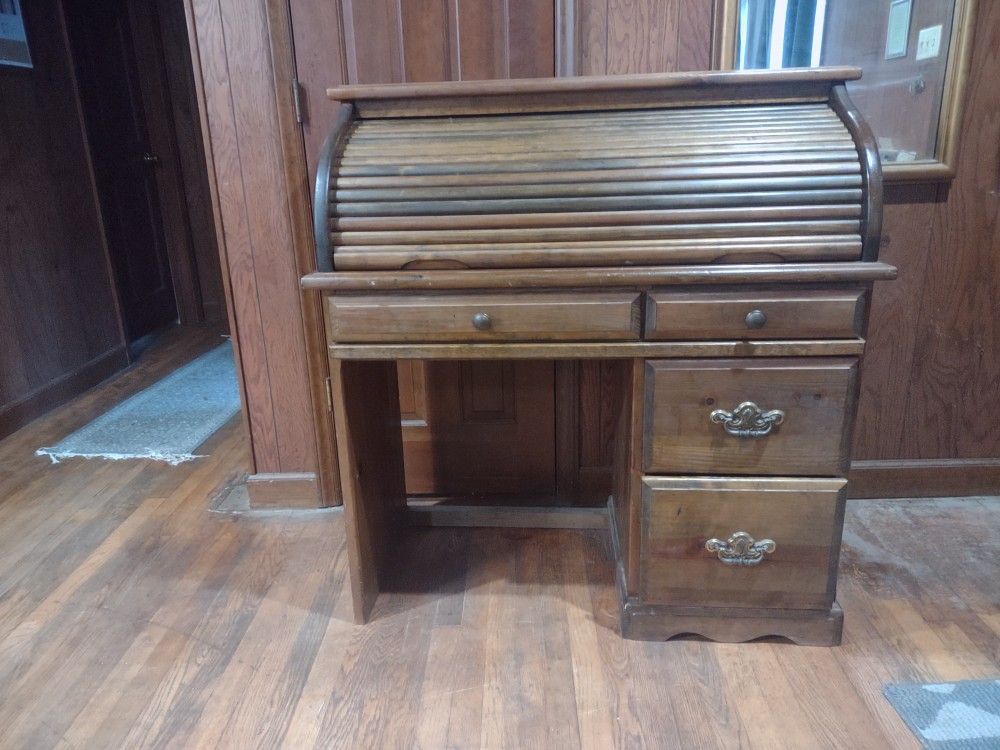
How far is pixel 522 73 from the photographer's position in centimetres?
192

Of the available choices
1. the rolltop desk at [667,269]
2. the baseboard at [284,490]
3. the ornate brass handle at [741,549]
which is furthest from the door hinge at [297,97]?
the ornate brass handle at [741,549]

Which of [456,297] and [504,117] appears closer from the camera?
[456,297]

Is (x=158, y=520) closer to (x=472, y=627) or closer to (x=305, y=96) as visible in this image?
(x=472, y=627)

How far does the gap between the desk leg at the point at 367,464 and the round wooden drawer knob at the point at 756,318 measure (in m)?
0.84

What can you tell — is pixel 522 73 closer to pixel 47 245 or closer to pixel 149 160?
pixel 47 245

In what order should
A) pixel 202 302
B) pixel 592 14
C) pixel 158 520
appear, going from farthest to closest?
pixel 202 302 < pixel 158 520 < pixel 592 14

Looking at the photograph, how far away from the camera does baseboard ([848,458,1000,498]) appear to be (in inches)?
86.6

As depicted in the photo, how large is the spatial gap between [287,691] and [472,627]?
431mm

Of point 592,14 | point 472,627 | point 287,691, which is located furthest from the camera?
point 592,14

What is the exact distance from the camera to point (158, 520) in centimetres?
223

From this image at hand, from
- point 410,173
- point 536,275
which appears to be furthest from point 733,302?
point 410,173

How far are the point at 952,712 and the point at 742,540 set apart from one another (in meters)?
0.49

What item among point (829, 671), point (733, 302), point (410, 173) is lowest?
point (829, 671)

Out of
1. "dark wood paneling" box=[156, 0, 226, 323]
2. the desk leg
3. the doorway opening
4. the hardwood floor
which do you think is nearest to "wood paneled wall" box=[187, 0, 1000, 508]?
the hardwood floor
